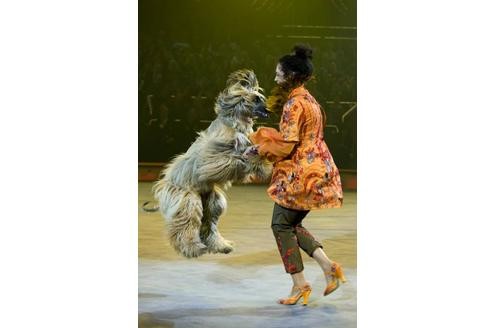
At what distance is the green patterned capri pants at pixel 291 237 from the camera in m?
4.77

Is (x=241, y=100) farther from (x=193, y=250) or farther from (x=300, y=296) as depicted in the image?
(x=300, y=296)

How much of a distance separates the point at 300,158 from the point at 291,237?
1.41 ft

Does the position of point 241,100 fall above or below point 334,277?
above

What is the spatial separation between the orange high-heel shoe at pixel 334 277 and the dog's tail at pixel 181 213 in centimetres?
73

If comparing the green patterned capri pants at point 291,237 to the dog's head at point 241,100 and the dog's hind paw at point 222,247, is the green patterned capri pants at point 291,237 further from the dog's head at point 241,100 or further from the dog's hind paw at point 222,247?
the dog's head at point 241,100

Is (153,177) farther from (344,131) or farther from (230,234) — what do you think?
(344,131)

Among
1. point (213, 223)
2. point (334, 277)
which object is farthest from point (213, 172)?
point (334, 277)

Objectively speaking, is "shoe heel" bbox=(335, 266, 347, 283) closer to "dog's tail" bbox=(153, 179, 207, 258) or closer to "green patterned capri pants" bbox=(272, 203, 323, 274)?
"green patterned capri pants" bbox=(272, 203, 323, 274)

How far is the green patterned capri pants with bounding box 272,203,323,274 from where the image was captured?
4.77 metres

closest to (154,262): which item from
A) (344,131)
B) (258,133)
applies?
(258,133)

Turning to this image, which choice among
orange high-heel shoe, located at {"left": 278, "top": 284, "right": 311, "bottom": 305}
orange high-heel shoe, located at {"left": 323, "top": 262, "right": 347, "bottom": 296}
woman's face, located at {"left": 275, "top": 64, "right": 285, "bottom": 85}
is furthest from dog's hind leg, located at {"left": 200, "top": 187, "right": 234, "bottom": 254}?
woman's face, located at {"left": 275, "top": 64, "right": 285, "bottom": 85}

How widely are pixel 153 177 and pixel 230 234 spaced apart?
1.68 feet

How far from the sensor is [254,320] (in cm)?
473

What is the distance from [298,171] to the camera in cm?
468
